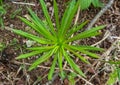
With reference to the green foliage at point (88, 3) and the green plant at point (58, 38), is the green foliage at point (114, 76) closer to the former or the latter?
the green plant at point (58, 38)

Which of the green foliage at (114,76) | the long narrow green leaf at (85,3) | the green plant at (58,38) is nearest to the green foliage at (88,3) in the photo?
the long narrow green leaf at (85,3)

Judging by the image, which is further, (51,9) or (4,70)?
(51,9)

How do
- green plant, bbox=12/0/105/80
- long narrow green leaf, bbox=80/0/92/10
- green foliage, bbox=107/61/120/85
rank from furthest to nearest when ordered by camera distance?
long narrow green leaf, bbox=80/0/92/10 < green foliage, bbox=107/61/120/85 < green plant, bbox=12/0/105/80

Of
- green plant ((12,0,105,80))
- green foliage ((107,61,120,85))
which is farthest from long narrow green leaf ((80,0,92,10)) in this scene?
green foliage ((107,61,120,85))

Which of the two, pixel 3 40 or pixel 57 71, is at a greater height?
pixel 3 40

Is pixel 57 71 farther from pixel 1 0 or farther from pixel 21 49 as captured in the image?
pixel 1 0

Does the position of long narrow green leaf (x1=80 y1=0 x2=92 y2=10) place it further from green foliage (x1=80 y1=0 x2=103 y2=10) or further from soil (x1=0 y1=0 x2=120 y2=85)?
→ soil (x1=0 y1=0 x2=120 y2=85)

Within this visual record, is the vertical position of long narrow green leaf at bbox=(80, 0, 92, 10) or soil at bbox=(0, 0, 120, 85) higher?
long narrow green leaf at bbox=(80, 0, 92, 10)

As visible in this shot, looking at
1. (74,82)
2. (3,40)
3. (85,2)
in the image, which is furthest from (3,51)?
(85,2)
